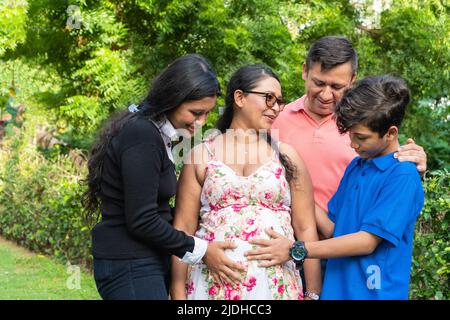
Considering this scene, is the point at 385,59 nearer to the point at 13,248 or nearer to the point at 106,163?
the point at 13,248

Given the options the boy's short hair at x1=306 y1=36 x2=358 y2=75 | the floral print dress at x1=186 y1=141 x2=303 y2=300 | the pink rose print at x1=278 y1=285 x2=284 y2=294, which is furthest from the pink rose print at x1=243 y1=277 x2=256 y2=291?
the boy's short hair at x1=306 y1=36 x2=358 y2=75

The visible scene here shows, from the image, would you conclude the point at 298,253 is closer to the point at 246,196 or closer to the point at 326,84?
the point at 246,196

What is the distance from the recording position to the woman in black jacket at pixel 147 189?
265cm

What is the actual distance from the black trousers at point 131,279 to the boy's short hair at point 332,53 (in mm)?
1286

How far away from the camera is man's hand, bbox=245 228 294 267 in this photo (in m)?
2.84

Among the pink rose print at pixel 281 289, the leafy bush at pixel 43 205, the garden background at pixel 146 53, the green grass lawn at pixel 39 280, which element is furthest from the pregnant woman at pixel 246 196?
the leafy bush at pixel 43 205

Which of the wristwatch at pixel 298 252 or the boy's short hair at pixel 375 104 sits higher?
the boy's short hair at pixel 375 104

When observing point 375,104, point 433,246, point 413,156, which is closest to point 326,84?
point 375,104

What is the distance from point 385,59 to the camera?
10391mm

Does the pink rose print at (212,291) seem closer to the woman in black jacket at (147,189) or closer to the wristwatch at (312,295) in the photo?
the woman in black jacket at (147,189)

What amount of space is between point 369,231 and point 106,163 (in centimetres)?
109

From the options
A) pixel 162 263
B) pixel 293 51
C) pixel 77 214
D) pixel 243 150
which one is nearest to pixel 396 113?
pixel 243 150

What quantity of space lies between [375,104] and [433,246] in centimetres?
181

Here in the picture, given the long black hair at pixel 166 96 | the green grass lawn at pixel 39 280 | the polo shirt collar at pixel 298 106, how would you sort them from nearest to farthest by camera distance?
1. the long black hair at pixel 166 96
2. the polo shirt collar at pixel 298 106
3. the green grass lawn at pixel 39 280
